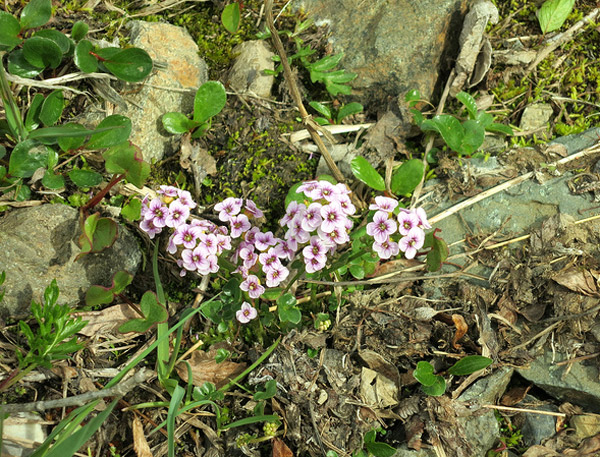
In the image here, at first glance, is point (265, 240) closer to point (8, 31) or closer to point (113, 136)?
point (113, 136)

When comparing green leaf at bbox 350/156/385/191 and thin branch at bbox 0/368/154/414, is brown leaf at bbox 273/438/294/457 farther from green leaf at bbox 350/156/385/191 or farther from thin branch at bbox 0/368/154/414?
green leaf at bbox 350/156/385/191

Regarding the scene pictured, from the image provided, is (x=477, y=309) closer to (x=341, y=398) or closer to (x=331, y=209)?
(x=341, y=398)

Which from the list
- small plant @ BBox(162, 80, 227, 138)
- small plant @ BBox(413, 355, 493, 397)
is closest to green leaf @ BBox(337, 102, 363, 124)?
small plant @ BBox(162, 80, 227, 138)

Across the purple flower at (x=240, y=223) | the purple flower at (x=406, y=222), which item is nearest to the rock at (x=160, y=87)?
the purple flower at (x=240, y=223)

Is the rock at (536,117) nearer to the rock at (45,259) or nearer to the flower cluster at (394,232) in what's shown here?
the flower cluster at (394,232)

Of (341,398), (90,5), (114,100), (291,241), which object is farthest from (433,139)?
(90,5)
